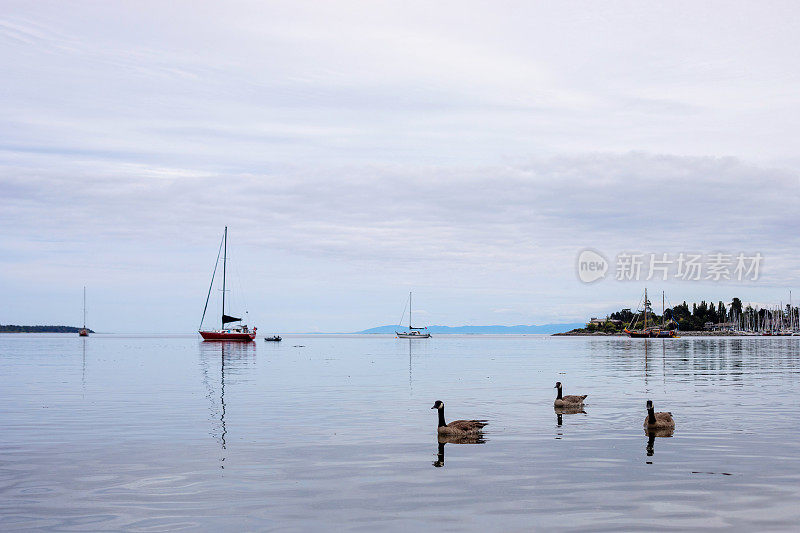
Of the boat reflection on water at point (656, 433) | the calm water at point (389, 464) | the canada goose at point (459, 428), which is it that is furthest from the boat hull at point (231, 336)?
the boat reflection on water at point (656, 433)

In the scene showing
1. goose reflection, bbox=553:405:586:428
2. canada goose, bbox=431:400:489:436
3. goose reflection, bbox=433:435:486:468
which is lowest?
→ goose reflection, bbox=553:405:586:428

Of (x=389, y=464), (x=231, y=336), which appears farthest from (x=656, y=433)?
(x=231, y=336)

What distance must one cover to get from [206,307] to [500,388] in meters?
145

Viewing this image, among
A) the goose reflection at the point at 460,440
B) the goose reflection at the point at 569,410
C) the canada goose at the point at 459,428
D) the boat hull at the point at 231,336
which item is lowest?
the boat hull at the point at 231,336

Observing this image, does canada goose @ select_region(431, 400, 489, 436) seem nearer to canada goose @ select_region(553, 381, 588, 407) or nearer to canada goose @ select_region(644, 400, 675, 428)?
canada goose @ select_region(644, 400, 675, 428)

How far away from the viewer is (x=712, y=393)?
48.2 m

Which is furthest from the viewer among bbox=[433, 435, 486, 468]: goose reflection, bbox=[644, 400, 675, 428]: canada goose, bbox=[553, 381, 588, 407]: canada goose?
bbox=[553, 381, 588, 407]: canada goose

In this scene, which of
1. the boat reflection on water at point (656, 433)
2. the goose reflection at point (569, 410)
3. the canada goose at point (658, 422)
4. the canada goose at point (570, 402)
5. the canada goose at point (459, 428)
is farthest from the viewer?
the canada goose at point (570, 402)

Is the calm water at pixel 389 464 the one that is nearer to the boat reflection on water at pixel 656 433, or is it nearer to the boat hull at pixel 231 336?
the boat reflection on water at pixel 656 433

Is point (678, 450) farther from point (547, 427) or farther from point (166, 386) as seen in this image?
point (166, 386)

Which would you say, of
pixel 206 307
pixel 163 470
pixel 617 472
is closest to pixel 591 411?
pixel 617 472

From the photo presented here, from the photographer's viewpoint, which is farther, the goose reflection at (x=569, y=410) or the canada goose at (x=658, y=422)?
the goose reflection at (x=569, y=410)

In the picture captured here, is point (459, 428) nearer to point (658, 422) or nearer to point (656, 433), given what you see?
point (656, 433)

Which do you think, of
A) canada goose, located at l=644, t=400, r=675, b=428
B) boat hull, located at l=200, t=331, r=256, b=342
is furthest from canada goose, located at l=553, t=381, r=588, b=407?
boat hull, located at l=200, t=331, r=256, b=342
